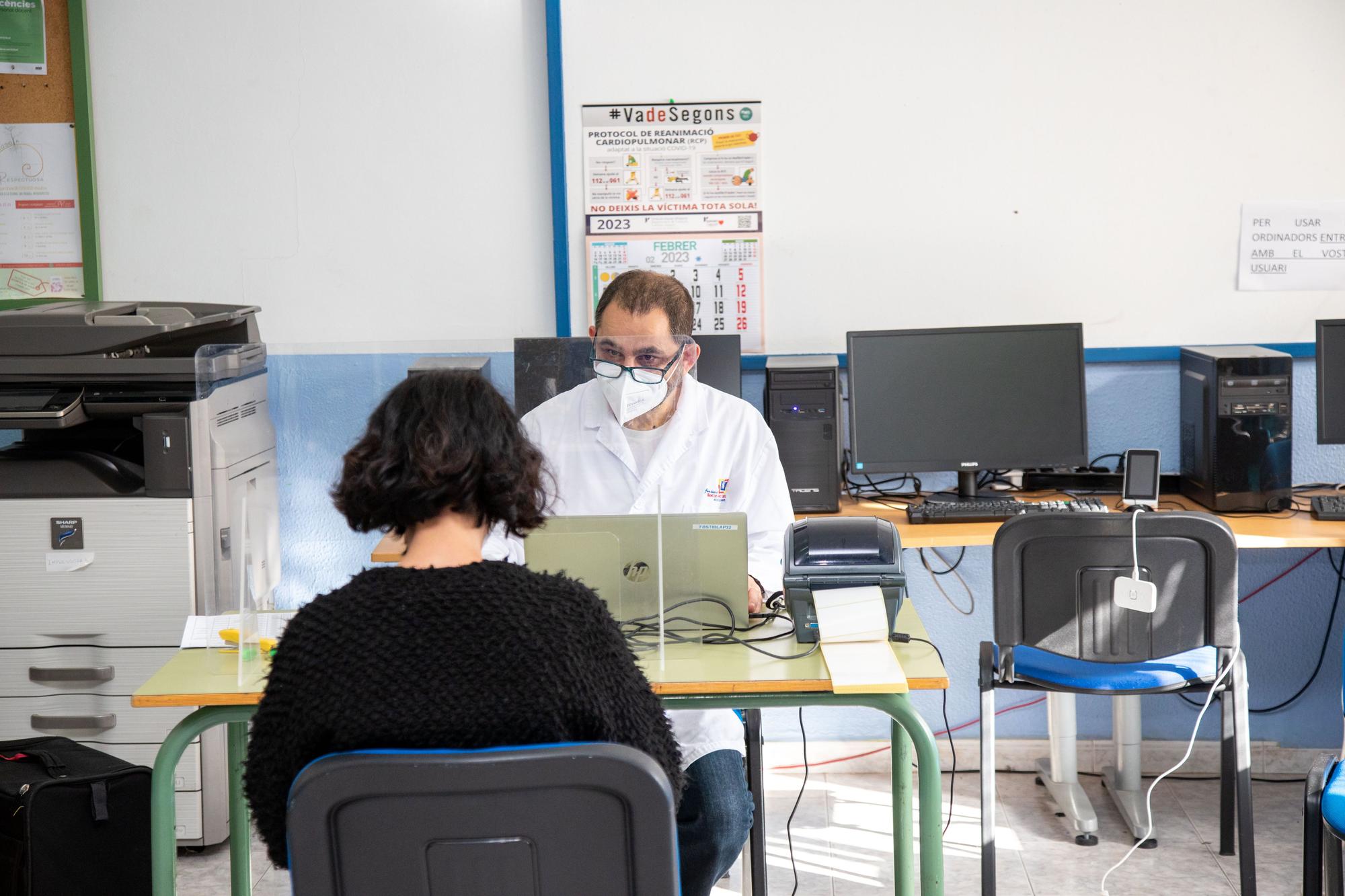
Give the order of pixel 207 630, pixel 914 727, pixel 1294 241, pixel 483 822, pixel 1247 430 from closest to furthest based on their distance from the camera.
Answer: pixel 483 822
pixel 914 727
pixel 207 630
pixel 1247 430
pixel 1294 241

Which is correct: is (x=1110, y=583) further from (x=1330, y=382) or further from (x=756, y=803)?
(x=1330, y=382)

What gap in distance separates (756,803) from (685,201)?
1.59 meters

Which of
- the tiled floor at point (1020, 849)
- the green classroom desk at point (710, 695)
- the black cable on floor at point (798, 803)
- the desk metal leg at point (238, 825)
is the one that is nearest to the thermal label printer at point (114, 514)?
the tiled floor at point (1020, 849)

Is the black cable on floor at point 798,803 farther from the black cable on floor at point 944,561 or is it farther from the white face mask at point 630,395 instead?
the white face mask at point 630,395

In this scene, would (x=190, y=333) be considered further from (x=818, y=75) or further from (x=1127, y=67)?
(x=1127, y=67)

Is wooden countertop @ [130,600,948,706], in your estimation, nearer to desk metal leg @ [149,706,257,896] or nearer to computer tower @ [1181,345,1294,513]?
desk metal leg @ [149,706,257,896]

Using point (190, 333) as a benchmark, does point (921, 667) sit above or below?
below

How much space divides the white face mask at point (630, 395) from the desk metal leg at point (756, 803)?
24.5 inches

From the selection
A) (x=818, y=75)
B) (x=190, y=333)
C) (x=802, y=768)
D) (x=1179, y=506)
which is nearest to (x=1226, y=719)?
(x=1179, y=506)

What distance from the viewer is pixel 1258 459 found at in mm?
2979

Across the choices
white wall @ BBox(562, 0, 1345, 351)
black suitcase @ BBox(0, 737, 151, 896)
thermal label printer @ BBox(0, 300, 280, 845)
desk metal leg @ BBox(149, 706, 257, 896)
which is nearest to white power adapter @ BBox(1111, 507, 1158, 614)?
white wall @ BBox(562, 0, 1345, 351)

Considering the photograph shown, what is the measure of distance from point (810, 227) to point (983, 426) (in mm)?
691

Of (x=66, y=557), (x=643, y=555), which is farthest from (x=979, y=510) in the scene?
(x=66, y=557)

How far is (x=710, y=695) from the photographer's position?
1857 mm
